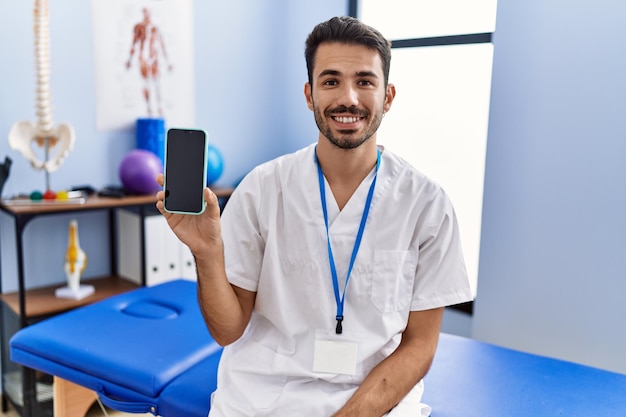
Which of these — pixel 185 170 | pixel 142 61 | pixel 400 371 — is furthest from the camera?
pixel 142 61

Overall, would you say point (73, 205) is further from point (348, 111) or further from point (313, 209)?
point (348, 111)

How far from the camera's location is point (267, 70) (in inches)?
127

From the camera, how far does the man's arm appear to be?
1145 millimetres

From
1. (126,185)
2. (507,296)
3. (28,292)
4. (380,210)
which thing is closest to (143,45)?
(126,185)

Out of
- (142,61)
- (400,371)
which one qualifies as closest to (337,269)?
(400,371)

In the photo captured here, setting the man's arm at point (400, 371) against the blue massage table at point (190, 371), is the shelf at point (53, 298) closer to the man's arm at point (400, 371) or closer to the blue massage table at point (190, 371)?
the blue massage table at point (190, 371)

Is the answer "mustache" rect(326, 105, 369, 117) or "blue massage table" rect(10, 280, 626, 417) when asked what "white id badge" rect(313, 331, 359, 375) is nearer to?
"blue massage table" rect(10, 280, 626, 417)

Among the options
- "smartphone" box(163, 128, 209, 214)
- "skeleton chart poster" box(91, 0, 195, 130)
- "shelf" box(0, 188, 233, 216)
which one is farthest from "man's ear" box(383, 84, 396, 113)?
"skeleton chart poster" box(91, 0, 195, 130)

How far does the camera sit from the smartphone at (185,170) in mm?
1051

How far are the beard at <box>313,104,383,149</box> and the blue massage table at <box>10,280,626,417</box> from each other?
2.20 ft

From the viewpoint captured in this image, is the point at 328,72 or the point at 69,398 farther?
the point at 69,398

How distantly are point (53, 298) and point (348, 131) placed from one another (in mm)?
1665

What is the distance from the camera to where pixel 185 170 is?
41.9 inches

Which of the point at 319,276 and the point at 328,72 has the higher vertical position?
the point at 328,72
